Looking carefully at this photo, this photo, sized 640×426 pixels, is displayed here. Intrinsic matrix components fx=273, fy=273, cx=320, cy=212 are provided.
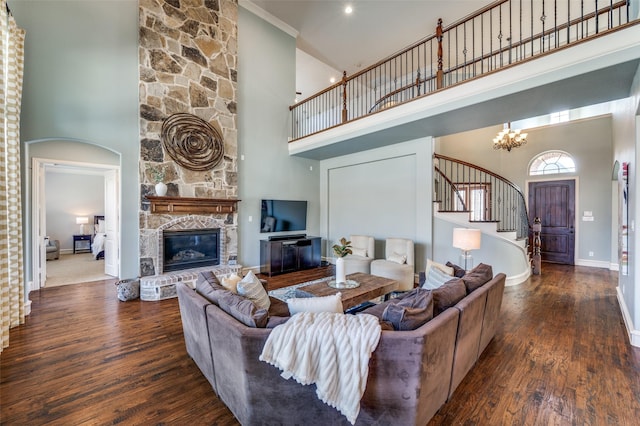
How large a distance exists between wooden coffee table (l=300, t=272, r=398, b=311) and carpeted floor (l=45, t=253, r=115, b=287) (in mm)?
4764

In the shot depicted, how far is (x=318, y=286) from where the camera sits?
3680 millimetres

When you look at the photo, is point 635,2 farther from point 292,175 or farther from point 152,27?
point 152,27

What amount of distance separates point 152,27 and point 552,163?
380 inches

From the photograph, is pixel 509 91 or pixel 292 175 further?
pixel 292 175

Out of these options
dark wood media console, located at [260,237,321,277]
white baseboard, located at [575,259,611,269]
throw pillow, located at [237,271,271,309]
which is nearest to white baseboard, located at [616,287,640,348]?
throw pillow, located at [237,271,271,309]

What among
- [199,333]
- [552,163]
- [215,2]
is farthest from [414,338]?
[552,163]

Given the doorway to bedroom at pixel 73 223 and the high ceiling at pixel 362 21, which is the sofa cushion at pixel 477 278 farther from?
the doorway to bedroom at pixel 73 223

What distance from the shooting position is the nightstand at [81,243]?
28.2 ft

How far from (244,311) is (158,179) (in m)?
3.86

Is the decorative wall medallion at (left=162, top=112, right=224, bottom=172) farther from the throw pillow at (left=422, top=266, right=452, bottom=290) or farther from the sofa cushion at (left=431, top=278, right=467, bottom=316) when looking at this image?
the sofa cushion at (left=431, top=278, right=467, bottom=316)

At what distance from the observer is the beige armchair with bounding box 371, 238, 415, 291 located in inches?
187

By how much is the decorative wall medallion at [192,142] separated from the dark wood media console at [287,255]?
2.08 meters

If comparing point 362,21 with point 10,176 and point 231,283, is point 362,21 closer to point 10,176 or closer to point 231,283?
point 231,283

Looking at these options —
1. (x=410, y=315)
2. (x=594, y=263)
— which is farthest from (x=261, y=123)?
(x=594, y=263)
